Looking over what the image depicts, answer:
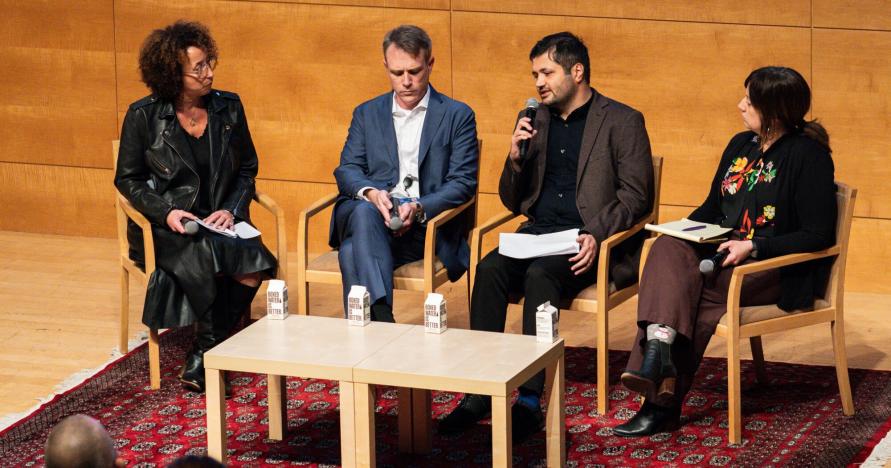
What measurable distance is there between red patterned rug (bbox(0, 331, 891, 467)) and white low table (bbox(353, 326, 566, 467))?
0.87ft

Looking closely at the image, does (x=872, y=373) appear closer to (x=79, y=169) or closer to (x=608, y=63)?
(x=608, y=63)

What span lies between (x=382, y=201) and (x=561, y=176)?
2.26 feet

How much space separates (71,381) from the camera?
534 centimetres

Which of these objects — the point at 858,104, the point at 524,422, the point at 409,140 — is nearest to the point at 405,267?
the point at 409,140

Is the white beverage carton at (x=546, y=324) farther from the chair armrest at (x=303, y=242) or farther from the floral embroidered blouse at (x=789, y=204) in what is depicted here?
the chair armrest at (x=303, y=242)

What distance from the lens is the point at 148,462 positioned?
458 cm

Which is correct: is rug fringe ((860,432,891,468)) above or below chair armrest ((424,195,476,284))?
below

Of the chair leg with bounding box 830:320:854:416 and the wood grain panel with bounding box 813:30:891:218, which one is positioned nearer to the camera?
the chair leg with bounding box 830:320:854:416

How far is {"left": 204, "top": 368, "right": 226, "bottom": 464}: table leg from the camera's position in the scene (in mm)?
4301

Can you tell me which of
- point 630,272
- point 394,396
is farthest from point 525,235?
point 394,396

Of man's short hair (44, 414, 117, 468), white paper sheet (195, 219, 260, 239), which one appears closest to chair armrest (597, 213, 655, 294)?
white paper sheet (195, 219, 260, 239)

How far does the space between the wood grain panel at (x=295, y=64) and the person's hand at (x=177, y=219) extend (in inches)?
74.2

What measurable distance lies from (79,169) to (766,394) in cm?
422

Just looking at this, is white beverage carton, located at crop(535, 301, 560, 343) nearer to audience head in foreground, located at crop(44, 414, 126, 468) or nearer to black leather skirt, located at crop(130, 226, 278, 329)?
black leather skirt, located at crop(130, 226, 278, 329)
